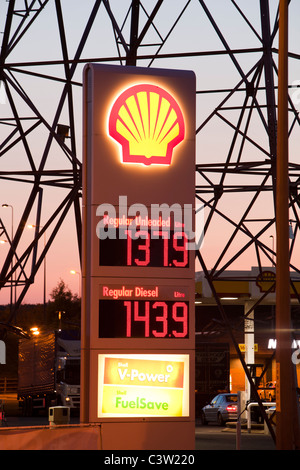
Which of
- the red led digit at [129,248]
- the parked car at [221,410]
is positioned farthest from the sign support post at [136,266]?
the parked car at [221,410]

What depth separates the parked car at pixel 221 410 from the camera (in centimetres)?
4203

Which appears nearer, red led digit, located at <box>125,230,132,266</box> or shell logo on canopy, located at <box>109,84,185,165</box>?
red led digit, located at <box>125,230,132,266</box>

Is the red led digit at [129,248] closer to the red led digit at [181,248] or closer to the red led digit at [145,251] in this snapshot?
the red led digit at [145,251]

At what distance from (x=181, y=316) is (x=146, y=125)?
3161mm

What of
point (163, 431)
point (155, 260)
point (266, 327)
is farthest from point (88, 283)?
point (266, 327)

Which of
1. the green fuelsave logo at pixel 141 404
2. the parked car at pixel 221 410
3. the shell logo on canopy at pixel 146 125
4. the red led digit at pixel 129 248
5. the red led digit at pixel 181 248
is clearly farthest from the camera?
the parked car at pixel 221 410

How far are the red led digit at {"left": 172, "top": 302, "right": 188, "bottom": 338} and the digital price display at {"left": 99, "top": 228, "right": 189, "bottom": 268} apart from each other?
675 mm

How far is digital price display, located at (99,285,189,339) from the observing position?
50.8 feet

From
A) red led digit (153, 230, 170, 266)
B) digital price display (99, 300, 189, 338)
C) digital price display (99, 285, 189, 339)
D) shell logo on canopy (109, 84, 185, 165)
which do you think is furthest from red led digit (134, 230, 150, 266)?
shell logo on canopy (109, 84, 185, 165)

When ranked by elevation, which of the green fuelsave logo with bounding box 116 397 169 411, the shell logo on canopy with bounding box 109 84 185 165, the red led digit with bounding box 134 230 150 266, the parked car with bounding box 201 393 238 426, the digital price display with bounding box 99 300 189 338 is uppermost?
the shell logo on canopy with bounding box 109 84 185 165

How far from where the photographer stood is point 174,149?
53.2 feet

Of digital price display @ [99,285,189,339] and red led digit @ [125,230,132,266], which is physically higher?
red led digit @ [125,230,132,266]

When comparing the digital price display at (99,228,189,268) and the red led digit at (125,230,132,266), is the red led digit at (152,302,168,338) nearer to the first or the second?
the digital price display at (99,228,189,268)

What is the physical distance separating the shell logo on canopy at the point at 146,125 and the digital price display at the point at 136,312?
2148mm
